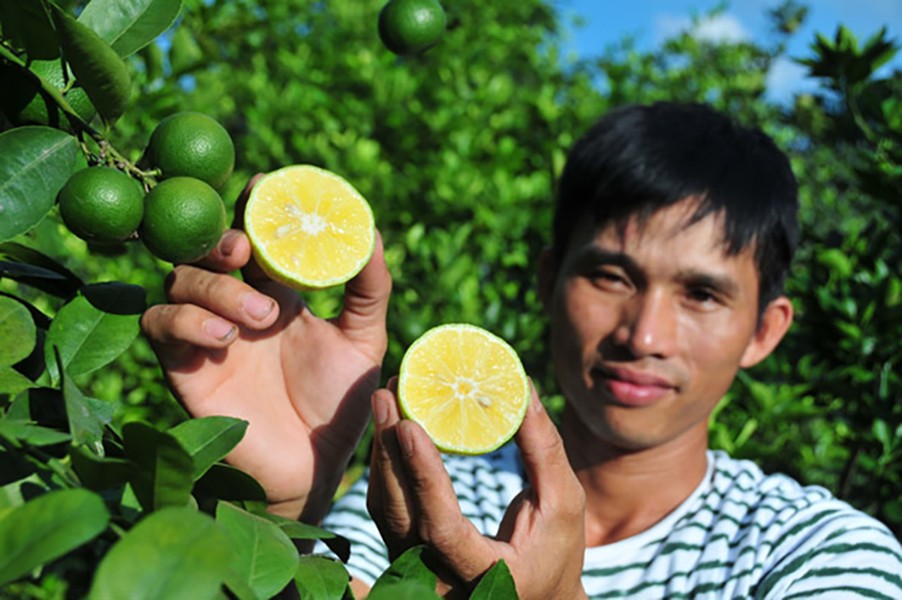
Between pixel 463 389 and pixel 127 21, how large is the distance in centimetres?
71

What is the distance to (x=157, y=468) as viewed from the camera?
2.12ft

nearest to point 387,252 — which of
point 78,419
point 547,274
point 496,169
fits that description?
point 496,169

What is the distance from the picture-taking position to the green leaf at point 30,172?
2.72 feet

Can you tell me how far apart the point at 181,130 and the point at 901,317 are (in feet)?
6.67

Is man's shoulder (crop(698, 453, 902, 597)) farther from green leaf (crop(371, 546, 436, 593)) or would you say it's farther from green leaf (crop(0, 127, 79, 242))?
green leaf (crop(0, 127, 79, 242))

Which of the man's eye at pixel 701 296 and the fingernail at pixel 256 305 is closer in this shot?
the fingernail at pixel 256 305

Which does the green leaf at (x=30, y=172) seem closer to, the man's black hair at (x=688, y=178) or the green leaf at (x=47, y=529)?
the green leaf at (x=47, y=529)

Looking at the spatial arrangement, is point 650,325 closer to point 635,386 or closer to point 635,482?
point 635,386

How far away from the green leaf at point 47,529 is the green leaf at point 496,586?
0.37 m

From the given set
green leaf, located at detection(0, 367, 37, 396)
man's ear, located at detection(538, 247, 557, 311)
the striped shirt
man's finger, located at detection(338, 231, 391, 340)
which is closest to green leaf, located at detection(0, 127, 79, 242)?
green leaf, located at detection(0, 367, 37, 396)

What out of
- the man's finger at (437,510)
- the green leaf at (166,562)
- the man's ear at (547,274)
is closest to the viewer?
the green leaf at (166,562)

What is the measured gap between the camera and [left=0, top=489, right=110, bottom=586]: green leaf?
522mm

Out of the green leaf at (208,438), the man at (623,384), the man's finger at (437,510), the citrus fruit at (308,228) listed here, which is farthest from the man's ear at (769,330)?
the green leaf at (208,438)

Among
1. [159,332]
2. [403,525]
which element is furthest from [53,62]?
[403,525]
